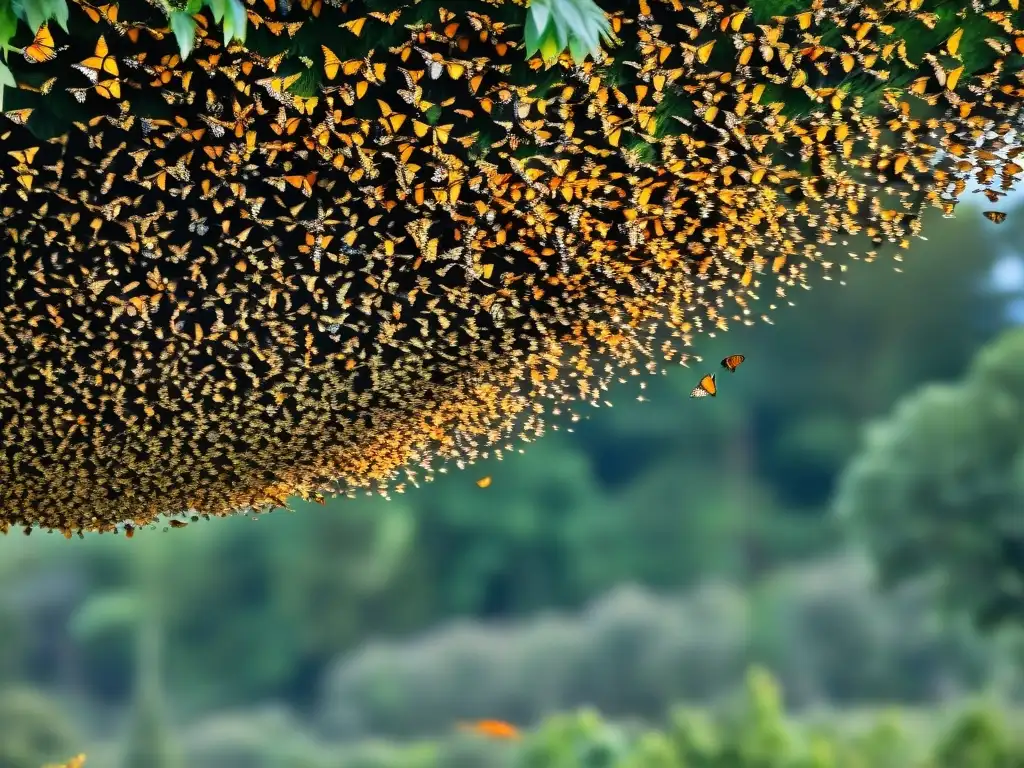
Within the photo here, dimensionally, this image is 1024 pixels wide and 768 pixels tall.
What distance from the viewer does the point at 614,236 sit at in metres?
2.12

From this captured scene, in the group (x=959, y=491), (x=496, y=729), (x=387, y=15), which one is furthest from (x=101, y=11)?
(x=496, y=729)

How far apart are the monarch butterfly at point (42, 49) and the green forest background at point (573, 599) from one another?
27.2 feet

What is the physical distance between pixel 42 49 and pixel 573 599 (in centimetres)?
1042

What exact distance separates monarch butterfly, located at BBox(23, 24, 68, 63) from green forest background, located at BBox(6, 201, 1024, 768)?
8.29 metres

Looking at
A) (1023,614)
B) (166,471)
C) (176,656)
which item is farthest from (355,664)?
(166,471)

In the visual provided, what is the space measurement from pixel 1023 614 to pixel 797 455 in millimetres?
4153

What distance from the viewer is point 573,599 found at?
11.7 meters

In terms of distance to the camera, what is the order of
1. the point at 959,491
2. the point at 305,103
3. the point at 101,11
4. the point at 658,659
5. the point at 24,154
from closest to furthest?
1. the point at 101,11
2. the point at 305,103
3. the point at 24,154
4. the point at 959,491
5. the point at 658,659

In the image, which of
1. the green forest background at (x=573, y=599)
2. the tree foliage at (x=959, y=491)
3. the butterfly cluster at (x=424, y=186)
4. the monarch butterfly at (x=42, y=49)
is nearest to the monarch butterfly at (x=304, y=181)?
the butterfly cluster at (x=424, y=186)

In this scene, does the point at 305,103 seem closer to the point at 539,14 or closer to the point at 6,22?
the point at 6,22

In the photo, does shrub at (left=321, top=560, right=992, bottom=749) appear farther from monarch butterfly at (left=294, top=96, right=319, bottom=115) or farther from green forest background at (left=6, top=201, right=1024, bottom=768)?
monarch butterfly at (left=294, top=96, right=319, bottom=115)

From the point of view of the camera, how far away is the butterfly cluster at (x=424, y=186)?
1789 mm

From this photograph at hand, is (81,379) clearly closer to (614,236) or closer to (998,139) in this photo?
(614,236)

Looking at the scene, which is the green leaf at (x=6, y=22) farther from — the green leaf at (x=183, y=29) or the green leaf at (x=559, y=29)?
the green leaf at (x=559, y=29)
